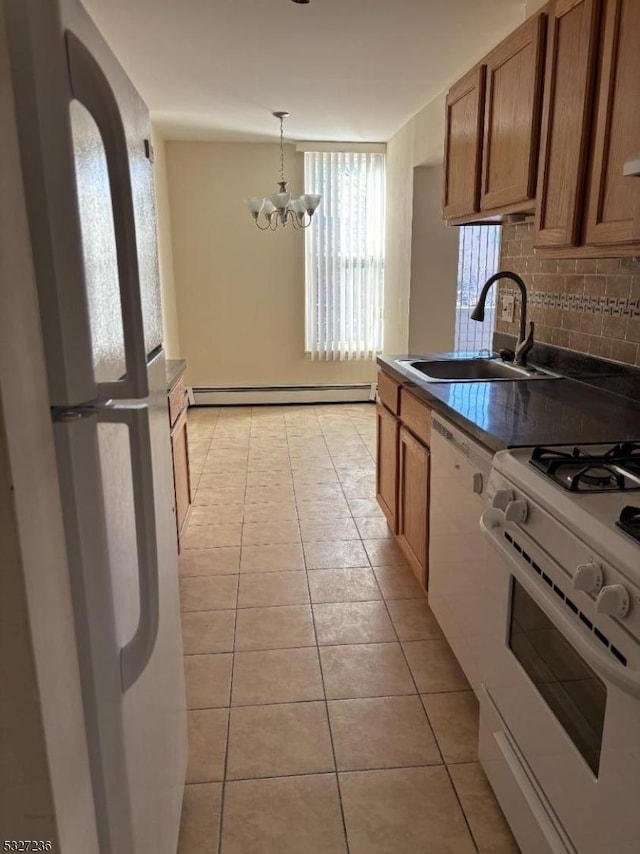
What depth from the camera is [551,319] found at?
2.62 meters

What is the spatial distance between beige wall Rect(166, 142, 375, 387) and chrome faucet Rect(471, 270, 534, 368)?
3776mm

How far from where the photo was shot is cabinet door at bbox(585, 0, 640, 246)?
1.56 m

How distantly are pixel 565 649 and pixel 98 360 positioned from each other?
104cm

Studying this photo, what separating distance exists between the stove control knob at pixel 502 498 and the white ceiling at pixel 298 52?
2.42m

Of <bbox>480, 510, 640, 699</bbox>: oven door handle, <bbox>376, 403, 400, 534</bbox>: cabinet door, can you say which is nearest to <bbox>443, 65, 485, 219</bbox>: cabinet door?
<bbox>376, 403, 400, 534</bbox>: cabinet door

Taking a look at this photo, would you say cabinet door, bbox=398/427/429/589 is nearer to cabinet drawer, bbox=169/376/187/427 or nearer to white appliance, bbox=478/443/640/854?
white appliance, bbox=478/443/640/854

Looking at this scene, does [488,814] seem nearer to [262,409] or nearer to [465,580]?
[465,580]

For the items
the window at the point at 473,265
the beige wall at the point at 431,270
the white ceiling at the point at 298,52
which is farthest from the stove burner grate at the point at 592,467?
the window at the point at 473,265

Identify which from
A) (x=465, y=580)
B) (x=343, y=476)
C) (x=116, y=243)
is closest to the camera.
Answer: (x=116, y=243)

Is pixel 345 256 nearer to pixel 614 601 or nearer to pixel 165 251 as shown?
pixel 165 251

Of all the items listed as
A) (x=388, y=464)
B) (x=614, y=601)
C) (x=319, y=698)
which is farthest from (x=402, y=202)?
(x=614, y=601)

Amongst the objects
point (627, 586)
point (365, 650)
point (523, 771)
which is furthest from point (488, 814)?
point (627, 586)

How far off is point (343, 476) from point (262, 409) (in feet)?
7.38

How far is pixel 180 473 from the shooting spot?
119 inches
